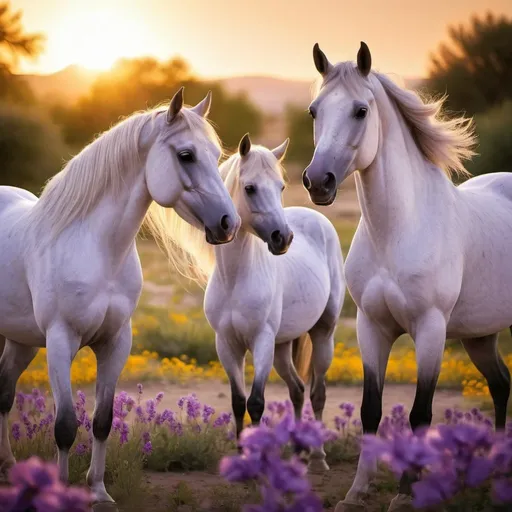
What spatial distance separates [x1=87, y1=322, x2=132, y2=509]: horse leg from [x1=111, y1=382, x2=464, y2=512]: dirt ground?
301mm

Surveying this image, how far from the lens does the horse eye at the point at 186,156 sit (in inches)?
184

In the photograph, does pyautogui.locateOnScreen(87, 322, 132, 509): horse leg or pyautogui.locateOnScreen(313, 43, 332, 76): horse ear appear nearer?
pyautogui.locateOnScreen(313, 43, 332, 76): horse ear

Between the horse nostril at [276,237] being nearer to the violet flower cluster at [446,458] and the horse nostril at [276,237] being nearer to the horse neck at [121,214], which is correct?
the horse neck at [121,214]

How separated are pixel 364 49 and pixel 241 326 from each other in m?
2.20

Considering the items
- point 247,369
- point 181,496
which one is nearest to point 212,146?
point 181,496

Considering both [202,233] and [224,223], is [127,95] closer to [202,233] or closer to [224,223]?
[202,233]

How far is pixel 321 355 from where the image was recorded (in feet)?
24.4

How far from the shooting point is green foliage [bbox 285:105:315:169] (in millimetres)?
44062

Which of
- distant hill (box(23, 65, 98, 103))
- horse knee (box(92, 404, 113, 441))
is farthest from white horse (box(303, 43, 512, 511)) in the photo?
distant hill (box(23, 65, 98, 103))

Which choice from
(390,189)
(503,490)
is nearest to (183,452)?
(390,189)

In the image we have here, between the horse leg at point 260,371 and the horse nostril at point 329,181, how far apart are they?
1750mm

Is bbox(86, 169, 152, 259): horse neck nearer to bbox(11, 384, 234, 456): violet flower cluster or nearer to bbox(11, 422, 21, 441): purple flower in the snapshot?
bbox(11, 384, 234, 456): violet flower cluster

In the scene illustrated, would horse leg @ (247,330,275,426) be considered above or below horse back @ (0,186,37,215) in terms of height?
below

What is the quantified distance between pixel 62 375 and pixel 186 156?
139 cm
